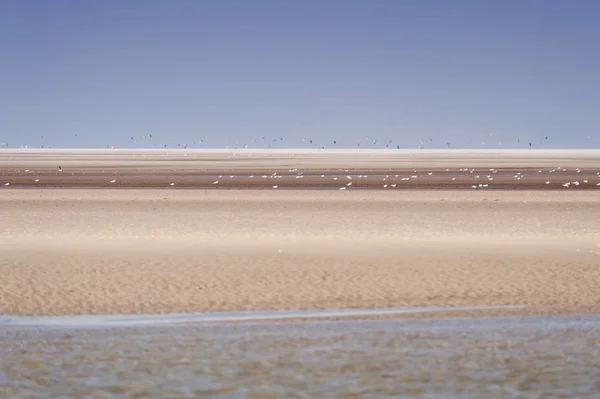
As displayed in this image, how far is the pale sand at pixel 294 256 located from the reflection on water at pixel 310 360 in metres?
2.34

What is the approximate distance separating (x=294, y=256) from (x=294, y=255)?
203 millimetres

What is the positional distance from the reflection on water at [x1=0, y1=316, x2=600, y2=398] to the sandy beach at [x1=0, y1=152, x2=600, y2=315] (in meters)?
2.22

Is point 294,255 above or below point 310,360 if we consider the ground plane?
above

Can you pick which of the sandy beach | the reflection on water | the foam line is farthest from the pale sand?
the reflection on water

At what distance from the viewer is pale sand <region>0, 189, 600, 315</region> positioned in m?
16.2

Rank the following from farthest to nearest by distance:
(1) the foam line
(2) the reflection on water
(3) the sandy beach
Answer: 1. (3) the sandy beach
2. (1) the foam line
3. (2) the reflection on water

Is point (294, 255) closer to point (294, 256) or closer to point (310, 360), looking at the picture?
point (294, 256)

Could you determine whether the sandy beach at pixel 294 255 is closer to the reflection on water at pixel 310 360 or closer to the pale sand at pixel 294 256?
the pale sand at pixel 294 256

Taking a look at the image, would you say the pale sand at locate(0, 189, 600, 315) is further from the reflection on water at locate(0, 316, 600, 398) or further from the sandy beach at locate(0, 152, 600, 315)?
the reflection on water at locate(0, 316, 600, 398)

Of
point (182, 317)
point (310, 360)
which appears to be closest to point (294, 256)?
point (182, 317)

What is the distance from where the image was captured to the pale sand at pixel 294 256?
16156mm

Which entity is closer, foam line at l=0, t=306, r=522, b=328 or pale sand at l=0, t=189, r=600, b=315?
foam line at l=0, t=306, r=522, b=328

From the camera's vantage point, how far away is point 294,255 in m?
21.6

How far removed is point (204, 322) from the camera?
542 inches
